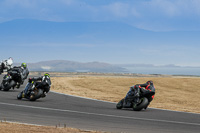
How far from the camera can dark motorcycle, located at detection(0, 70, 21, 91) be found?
22.0m

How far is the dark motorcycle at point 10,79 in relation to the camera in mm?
22031

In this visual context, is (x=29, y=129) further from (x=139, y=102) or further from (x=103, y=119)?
(x=139, y=102)

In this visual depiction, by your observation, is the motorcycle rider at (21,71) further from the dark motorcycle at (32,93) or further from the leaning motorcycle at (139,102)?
the leaning motorcycle at (139,102)

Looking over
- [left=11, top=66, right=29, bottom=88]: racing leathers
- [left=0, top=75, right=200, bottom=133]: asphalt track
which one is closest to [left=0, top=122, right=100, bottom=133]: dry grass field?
[left=0, top=75, right=200, bottom=133]: asphalt track

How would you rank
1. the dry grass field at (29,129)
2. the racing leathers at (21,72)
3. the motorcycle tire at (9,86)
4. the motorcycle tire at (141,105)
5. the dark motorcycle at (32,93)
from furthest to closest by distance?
1. the racing leathers at (21,72)
2. the motorcycle tire at (9,86)
3. the dark motorcycle at (32,93)
4. the motorcycle tire at (141,105)
5. the dry grass field at (29,129)

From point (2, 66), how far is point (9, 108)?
2291 centimetres

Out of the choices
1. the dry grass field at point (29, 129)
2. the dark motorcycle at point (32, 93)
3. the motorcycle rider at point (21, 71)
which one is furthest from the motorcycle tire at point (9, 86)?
the dry grass field at point (29, 129)

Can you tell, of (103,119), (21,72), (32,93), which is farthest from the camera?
(21,72)

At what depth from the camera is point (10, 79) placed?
22.2 meters

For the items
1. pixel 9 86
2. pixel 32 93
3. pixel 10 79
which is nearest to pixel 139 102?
pixel 32 93

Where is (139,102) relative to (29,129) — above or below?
above

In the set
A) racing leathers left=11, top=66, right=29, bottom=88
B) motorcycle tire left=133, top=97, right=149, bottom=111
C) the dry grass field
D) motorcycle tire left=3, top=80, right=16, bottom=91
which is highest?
racing leathers left=11, top=66, right=29, bottom=88

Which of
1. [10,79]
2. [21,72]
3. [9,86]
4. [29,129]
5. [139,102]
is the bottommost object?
[29,129]

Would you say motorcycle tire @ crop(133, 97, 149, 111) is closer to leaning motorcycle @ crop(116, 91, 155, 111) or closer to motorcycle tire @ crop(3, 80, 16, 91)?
leaning motorcycle @ crop(116, 91, 155, 111)
